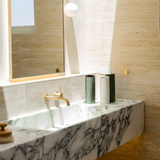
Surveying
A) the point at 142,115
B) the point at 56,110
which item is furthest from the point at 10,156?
the point at 142,115

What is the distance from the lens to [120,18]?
2.27 metres

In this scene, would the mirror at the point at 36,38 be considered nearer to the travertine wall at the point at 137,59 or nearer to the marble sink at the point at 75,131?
the marble sink at the point at 75,131

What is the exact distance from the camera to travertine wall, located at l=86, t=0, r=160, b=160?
2.15 metres

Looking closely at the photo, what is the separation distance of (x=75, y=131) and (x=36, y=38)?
74 cm

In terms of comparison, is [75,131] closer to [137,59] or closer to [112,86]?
[112,86]

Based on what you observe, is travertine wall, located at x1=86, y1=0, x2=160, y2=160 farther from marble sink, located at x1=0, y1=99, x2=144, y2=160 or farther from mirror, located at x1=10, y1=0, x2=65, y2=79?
mirror, located at x1=10, y1=0, x2=65, y2=79

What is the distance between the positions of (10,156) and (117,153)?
1.43 metres

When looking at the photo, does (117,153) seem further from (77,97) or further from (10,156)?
(10,156)

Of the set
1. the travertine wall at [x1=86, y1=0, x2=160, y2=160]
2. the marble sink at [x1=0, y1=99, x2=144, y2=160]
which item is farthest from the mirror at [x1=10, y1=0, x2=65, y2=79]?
the travertine wall at [x1=86, y1=0, x2=160, y2=160]

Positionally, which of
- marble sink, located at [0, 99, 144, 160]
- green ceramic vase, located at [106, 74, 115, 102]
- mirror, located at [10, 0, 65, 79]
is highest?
mirror, located at [10, 0, 65, 79]

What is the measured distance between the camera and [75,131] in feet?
4.79

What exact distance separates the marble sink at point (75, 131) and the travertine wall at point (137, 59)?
11 cm

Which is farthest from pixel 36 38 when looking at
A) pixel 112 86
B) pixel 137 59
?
pixel 137 59

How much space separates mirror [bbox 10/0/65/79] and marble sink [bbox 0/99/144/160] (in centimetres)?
31
